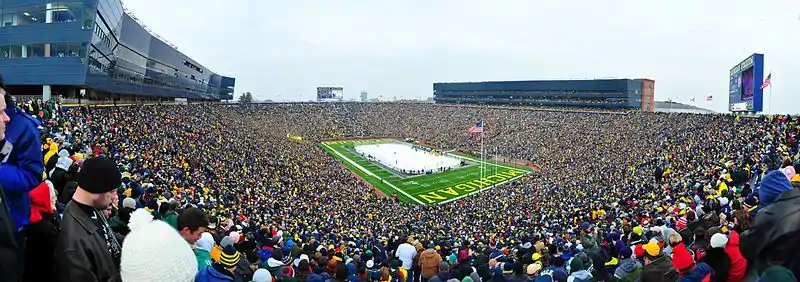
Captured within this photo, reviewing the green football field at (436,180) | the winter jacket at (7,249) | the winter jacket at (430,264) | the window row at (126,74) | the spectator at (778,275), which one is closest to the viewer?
the winter jacket at (7,249)

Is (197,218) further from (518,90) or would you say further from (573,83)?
(518,90)

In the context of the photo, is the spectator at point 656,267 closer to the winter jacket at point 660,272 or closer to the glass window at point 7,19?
the winter jacket at point 660,272

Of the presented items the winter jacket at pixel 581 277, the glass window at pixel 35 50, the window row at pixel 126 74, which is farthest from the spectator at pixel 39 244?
the glass window at pixel 35 50

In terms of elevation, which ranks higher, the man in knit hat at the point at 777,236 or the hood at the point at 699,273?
the man in knit hat at the point at 777,236

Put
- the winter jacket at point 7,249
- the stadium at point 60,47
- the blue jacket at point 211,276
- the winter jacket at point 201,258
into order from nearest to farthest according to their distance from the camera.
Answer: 1. the winter jacket at point 7,249
2. the blue jacket at point 211,276
3. the winter jacket at point 201,258
4. the stadium at point 60,47

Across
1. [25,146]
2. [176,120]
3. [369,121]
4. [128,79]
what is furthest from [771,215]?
[369,121]

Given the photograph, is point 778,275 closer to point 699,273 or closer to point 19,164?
point 699,273

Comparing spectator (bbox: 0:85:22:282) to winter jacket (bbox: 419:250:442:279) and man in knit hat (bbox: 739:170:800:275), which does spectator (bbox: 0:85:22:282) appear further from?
winter jacket (bbox: 419:250:442:279)
